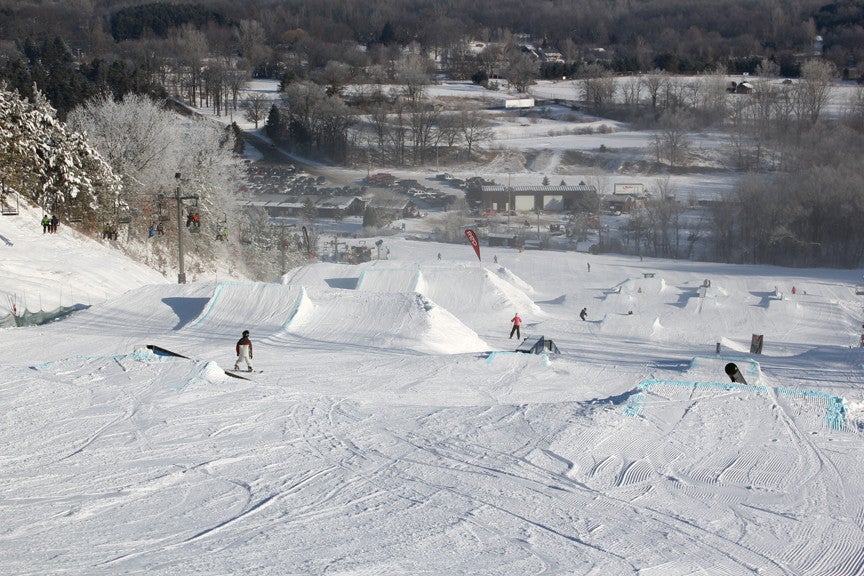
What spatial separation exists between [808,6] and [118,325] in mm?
125199

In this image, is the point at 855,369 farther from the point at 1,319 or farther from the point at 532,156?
the point at 532,156

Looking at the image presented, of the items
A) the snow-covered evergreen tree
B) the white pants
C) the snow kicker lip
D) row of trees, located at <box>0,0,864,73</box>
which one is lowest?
the white pants

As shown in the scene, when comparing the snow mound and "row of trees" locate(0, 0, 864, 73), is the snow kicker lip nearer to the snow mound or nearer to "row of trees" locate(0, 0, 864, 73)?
Answer: the snow mound

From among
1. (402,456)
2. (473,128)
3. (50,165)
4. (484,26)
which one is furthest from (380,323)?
(484,26)

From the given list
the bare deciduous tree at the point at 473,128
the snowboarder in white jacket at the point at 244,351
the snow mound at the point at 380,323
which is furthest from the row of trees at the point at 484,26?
the snowboarder in white jacket at the point at 244,351

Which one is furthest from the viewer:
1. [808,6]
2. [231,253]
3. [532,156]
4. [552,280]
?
Result: [808,6]

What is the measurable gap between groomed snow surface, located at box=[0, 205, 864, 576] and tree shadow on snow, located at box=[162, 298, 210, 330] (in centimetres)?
60

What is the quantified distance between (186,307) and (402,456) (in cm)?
1217

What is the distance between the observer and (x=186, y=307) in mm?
19906

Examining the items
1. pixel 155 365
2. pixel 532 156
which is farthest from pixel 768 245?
pixel 155 365

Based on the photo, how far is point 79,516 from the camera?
7422 millimetres

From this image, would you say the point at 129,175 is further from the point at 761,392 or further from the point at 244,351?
the point at 761,392

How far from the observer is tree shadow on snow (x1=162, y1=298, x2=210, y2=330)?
761 inches

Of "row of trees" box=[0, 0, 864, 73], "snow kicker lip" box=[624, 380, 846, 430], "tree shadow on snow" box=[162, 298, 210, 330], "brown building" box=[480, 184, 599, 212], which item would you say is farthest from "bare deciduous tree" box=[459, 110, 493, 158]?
"snow kicker lip" box=[624, 380, 846, 430]
